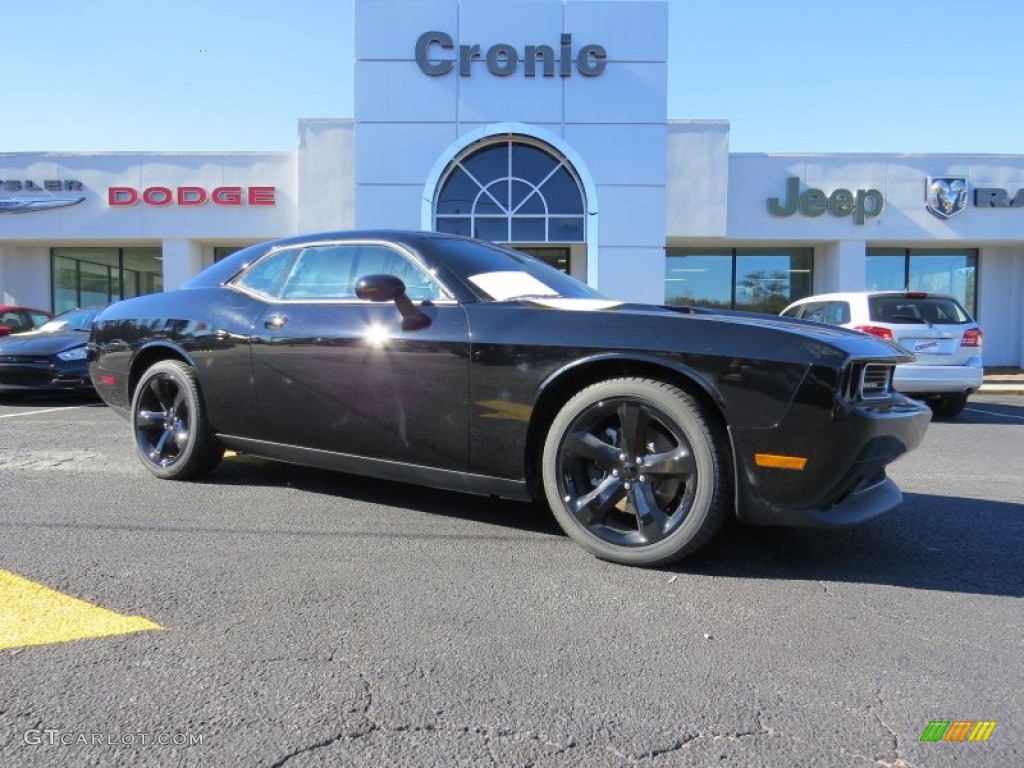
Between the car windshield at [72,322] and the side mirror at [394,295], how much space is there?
793cm

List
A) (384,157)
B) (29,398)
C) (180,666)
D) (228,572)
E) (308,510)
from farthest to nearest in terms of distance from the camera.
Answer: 1. (384,157)
2. (29,398)
3. (308,510)
4. (228,572)
5. (180,666)

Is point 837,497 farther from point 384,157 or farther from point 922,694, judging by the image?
point 384,157

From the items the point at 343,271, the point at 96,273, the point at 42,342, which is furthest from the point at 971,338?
the point at 96,273

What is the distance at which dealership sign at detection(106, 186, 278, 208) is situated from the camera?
1630cm

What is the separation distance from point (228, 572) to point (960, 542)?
3.38 metres

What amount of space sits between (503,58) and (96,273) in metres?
12.3

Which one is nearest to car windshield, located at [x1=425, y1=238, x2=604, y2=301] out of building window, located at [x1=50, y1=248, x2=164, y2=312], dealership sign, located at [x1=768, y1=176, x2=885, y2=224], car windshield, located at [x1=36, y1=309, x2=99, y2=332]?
car windshield, located at [x1=36, y1=309, x2=99, y2=332]

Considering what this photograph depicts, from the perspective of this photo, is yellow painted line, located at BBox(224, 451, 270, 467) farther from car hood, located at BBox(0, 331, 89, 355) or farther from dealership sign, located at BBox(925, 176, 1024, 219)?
dealership sign, located at BBox(925, 176, 1024, 219)

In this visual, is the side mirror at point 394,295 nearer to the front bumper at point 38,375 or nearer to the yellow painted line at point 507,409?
the yellow painted line at point 507,409

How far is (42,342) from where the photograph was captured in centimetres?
883

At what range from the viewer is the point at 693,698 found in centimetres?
201

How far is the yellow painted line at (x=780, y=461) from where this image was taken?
8.83 ft

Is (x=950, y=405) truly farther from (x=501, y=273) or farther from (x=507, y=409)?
(x=507, y=409)

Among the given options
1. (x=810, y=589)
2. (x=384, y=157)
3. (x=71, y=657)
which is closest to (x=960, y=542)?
(x=810, y=589)
